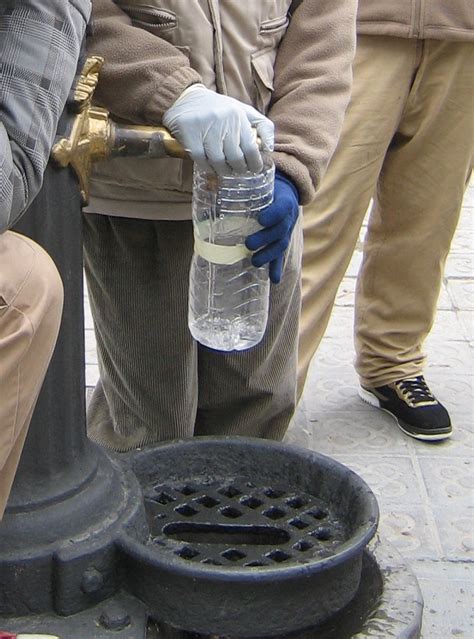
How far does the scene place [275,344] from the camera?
286 centimetres

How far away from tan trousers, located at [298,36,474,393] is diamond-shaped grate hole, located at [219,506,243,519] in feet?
3.32

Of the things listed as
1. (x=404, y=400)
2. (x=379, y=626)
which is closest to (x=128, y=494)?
(x=379, y=626)

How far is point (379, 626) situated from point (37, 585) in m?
0.64

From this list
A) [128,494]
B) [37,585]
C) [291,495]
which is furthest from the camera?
[291,495]

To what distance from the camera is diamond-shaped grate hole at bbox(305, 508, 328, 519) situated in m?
2.47

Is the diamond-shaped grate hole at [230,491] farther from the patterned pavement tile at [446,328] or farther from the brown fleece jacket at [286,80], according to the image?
the patterned pavement tile at [446,328]

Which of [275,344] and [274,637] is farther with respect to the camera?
[275,344]

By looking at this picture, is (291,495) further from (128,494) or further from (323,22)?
(323,22)

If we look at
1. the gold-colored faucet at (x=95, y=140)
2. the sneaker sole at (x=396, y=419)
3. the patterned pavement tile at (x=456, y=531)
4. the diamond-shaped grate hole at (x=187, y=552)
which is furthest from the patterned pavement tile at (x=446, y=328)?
the gold-colored faucet at (x=95, y=140)

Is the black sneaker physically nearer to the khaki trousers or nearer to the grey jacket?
the khaki trousers

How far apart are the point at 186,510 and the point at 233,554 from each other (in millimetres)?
192

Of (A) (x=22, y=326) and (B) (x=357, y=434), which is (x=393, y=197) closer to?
(B) (x=357, y=434)

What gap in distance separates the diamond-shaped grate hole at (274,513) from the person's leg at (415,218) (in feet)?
4.04

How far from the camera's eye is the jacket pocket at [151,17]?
238cm
